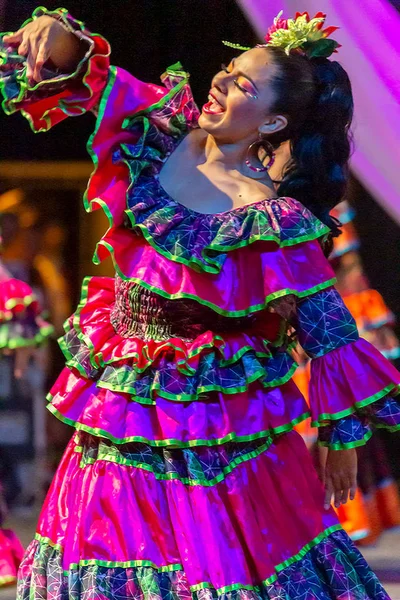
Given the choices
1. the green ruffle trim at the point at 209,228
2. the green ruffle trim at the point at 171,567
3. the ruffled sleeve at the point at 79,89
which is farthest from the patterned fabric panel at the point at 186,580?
the ruffled sleeve at the point at 79,89

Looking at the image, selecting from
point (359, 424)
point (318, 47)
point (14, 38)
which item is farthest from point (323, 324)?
point (14, 38)

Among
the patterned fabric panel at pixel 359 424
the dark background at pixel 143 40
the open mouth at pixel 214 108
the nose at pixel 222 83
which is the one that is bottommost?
the patterned fabric panel at pixel 359 424

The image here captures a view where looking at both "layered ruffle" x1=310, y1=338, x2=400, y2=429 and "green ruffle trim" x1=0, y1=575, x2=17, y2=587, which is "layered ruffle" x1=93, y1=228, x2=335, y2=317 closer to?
"layered ruffle" x1=310, y1=338, x2=400, y2=429

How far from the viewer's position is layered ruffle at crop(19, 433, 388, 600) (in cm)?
170

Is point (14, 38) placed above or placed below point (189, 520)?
above

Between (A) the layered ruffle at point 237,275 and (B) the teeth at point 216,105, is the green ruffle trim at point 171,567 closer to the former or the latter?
(A) the layered ruffle at point 237,275

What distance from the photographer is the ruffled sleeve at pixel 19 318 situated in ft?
8.60

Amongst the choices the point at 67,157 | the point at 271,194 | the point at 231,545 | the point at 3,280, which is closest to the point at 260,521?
the point at 231,545

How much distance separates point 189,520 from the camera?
67.8 inches

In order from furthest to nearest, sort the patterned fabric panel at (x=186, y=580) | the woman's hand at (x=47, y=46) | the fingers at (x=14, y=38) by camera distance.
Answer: the fingers at (x=14, y=38), the woman's hand at (x=47, y=46), the patterned fabric panel at (x=186, y=580)

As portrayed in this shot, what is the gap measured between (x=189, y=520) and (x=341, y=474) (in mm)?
375

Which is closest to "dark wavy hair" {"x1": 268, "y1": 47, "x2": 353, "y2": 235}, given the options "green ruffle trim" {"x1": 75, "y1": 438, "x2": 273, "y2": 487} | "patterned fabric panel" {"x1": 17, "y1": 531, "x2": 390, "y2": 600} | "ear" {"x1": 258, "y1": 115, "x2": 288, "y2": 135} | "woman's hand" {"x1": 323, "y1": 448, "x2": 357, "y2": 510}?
"ear" {"x1": 258, "y1": 115, "x2": 288, "y2": 135}

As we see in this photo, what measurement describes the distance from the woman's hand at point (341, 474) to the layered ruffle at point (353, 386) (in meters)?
0.11

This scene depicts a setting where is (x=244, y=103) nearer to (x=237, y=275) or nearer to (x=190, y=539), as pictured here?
(x=237, y=275)
